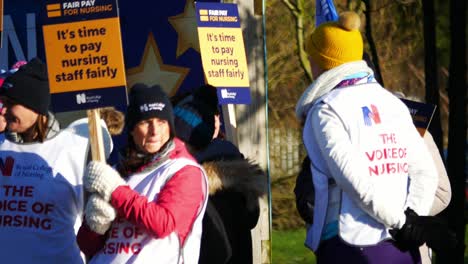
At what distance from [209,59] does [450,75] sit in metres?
2.33

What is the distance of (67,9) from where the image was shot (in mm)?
5637

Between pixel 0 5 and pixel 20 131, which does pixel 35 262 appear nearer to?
pixel 20 131

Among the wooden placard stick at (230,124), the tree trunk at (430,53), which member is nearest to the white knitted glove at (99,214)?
the wooden placard stick at (230,124)

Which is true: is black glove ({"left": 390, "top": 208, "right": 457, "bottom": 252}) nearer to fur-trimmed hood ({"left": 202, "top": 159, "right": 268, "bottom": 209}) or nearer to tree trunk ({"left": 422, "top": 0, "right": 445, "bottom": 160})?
fur-trimmed hood ({"left": 202, "top": 159, "right": 268, "bottom": 209})

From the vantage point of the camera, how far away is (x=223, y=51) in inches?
287

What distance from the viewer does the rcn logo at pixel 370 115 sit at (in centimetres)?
518

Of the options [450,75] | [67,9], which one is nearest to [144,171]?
[67,9]

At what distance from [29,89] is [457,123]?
4067mm

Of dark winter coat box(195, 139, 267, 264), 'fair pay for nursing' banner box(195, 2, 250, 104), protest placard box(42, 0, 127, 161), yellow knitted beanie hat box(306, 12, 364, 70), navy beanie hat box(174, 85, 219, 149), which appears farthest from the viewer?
'fair pay for nursing' banner box(195, 2, 250, 104)

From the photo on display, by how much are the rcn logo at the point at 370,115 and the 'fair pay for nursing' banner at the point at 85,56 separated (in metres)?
1.08

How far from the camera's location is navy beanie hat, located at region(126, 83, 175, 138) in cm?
509

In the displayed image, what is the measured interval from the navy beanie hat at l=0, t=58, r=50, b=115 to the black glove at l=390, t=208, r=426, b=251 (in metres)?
1.72

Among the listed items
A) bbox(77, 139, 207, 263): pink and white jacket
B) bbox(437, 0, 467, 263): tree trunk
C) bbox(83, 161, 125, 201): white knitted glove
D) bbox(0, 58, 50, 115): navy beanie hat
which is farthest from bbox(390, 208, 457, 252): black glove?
bbox(437, 0, 467, 263): tree trunk

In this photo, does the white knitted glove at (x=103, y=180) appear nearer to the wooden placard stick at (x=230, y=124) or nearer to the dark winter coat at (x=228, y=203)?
the dark winter coat at (x=228, y=203)
